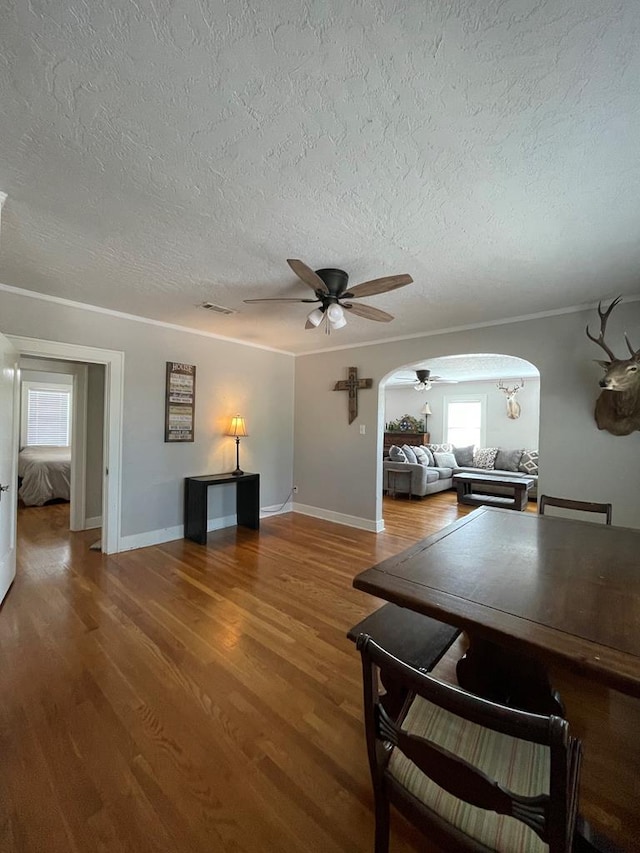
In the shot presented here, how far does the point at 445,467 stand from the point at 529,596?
6.53 metres

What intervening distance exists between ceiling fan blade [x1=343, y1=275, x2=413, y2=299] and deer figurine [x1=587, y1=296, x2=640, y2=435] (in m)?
1.70

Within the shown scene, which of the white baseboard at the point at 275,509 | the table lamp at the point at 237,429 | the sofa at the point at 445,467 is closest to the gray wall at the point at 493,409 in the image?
the sofa at the point at 445,467

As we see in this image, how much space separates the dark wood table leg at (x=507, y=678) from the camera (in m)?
1.59

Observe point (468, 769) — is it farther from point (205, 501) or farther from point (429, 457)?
point (429, 457)

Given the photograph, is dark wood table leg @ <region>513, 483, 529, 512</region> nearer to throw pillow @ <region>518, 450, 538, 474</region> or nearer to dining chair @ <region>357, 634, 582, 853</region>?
throw pillow @ <region>518, 450, 538, 474</region>

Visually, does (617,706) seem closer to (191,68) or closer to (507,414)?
(191,68)

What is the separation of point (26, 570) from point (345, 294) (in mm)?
3601

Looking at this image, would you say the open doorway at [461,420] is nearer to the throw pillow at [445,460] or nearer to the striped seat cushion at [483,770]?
the throw pillow at [445,460]

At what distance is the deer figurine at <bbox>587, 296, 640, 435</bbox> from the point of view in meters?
2.72

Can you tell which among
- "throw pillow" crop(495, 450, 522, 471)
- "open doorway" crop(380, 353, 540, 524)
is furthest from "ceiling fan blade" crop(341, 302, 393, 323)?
"throw pillow" crop(495, 450, 522, 471)

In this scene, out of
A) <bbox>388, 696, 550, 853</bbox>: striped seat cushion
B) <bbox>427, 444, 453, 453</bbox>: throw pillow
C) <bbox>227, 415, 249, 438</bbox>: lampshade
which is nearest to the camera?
<bbox>388, 696, 550, 853</bbox>: striped seat cushion

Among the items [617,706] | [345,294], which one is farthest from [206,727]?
[345,294]

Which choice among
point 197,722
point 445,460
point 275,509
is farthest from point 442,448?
point 197,722

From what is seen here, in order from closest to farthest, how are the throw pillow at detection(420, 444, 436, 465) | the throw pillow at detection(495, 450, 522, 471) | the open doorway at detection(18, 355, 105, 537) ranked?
the open doorway at detection(18, 355, 105, 537), the throw pillow at detection(495, 450, 522, 471), the throw pillow at detection(420, 444, 436, 465)
